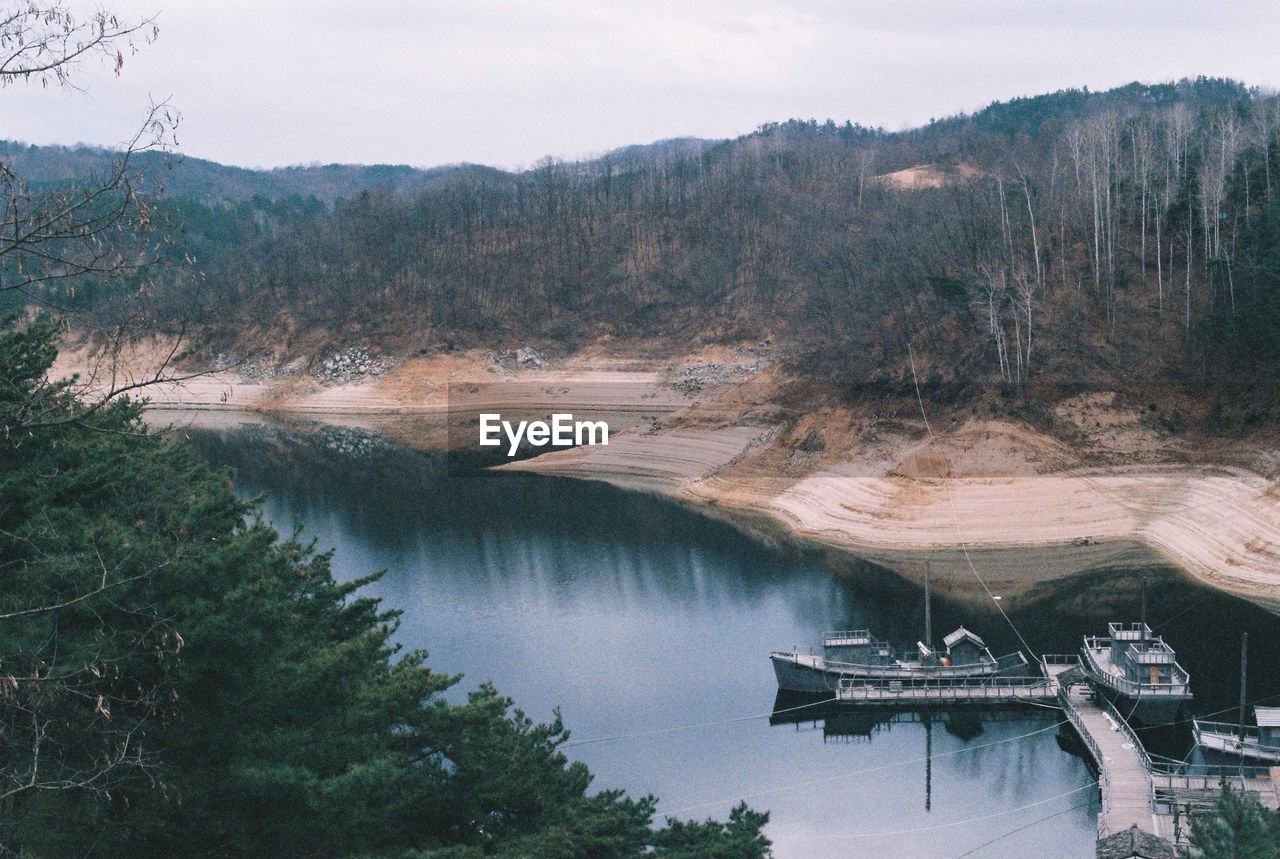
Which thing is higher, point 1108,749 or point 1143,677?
point 1143,677

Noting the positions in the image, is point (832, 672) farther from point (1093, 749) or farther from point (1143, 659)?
point (1143, 659)

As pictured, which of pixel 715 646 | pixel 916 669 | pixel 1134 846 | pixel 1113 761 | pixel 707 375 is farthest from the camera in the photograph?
pixel 707 375

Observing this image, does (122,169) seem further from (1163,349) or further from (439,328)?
(439,328)

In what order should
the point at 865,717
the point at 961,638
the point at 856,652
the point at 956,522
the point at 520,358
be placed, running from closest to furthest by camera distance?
the point at 865,717 < the point at 961,638 < the point at 856,652 < the point at 956,522 < the point at 520,358

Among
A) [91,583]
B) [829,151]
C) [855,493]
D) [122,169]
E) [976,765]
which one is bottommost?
[976,765]

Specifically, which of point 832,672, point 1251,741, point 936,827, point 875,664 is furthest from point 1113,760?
point 832,672

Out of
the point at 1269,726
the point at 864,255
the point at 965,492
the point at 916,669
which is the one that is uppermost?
the point at 864,255

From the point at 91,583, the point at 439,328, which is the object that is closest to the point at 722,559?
the point at 91,583
